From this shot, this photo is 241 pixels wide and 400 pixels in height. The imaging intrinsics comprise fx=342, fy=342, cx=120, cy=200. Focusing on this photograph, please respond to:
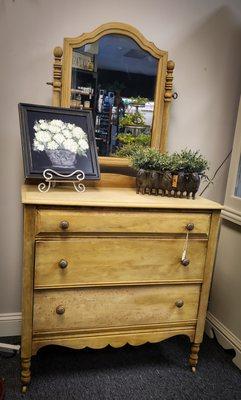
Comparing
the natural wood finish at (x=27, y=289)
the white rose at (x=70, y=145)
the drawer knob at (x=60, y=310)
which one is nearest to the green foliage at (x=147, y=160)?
the white rose at (x=70, y=145)

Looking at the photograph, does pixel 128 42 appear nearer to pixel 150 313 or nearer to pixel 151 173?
pixel 151 173

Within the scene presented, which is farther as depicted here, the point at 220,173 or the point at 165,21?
the point at 220,173

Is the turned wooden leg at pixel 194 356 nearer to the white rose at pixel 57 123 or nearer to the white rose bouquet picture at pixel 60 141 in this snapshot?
the white rose bouquet picture at pixel 60 141

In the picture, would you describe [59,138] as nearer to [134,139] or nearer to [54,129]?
[54,129]

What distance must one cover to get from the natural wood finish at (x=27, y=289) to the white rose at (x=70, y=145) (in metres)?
0.43

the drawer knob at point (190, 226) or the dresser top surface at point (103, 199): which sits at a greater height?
the dresser top surface at point (103, 199)

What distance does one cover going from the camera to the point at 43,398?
1.63 meters

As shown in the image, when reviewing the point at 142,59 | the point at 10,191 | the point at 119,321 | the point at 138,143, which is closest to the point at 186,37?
the point at 142,59

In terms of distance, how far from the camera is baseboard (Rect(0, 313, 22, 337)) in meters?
2.08

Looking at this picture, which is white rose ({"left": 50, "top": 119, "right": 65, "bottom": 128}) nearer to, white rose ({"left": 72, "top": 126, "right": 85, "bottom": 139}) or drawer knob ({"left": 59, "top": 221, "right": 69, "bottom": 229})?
white rose ({"left": 72, "top": 126, "right": 85, "bottom": 139})

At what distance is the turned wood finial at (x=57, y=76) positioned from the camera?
1797 mm

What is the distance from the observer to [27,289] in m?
1.55

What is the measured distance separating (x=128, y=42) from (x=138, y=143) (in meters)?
0.56

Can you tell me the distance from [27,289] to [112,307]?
1.40ft
